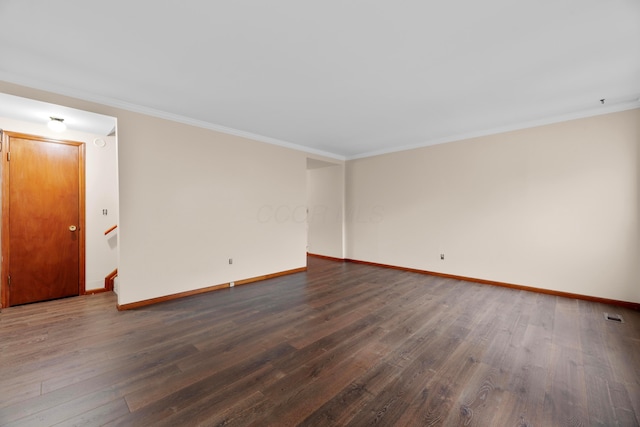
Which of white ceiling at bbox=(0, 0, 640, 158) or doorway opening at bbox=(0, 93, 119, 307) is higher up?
white ceiling at bbox=(0, 0, 640, 158)

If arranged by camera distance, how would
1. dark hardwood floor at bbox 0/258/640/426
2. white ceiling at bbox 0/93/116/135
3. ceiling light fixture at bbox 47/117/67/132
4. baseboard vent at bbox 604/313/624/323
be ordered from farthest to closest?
ceiling light fixture at bbox 47/117/67/132
baseboard vent at bbox 604/313/624/323
white ceiling at bbox 0/93/116/135
dark hardwood floor at bbox 0/258/640/426

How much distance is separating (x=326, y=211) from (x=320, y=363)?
15.9 feet

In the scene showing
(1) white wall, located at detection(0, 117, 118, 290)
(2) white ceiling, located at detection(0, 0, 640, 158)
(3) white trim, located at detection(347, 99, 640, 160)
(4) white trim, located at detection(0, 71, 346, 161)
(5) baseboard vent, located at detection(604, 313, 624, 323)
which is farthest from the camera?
(1) white wall, located at detection(0, 117, 118, 290)

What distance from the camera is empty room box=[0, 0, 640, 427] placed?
67.1 inches

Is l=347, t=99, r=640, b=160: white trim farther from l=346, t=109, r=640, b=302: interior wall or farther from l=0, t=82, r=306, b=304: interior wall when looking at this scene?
l=0, t=82, r=306, b=304: interior wall

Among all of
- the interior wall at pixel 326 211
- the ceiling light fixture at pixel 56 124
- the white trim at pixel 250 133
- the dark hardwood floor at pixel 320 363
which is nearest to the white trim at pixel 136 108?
the white trim at pixel 250 133

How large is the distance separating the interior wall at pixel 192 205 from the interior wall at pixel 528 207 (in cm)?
256

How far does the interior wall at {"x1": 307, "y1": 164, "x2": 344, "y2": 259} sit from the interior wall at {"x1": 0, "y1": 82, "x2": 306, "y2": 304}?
1.71 m

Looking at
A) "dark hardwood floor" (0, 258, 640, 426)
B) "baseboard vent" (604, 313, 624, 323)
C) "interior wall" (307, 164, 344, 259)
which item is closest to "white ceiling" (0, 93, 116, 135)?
"dark hardwood floor" (0, 258, 640, 426)

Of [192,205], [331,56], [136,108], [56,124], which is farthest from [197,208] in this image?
[331,56]

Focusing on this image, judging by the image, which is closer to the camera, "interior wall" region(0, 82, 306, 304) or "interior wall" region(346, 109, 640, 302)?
"interior wall" region(0, 82, 306, 304)

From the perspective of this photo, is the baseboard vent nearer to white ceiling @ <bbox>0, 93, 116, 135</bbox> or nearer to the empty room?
the empty room

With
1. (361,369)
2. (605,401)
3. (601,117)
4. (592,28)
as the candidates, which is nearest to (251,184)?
(361,369)

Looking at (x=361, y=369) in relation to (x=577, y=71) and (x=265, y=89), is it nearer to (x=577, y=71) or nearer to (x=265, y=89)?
(x=265, y=89)
